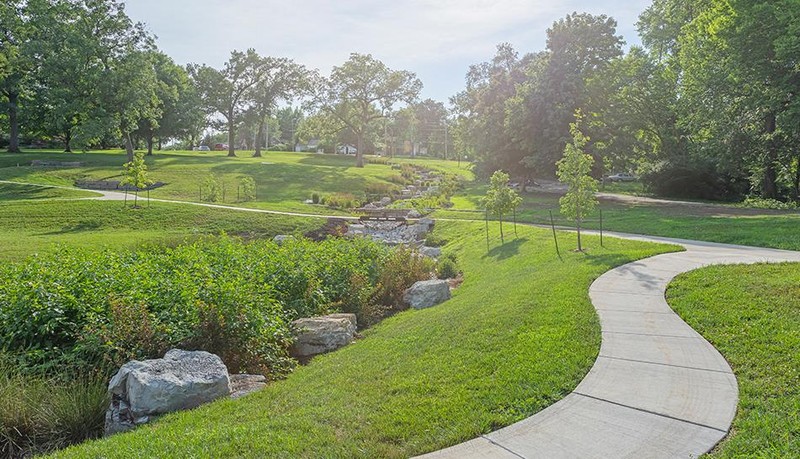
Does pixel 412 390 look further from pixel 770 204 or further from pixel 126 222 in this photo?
pixel 770 204

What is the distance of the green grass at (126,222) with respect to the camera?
18416 millimetres

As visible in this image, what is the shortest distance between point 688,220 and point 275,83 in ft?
153

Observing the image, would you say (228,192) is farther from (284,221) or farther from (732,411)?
(732,411)

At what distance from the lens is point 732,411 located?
396 centimetres

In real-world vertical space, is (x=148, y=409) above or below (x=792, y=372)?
below

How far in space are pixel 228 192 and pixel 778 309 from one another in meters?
30.8

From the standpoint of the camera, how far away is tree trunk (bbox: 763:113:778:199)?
22500mm

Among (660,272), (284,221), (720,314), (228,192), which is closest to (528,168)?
(284,221)

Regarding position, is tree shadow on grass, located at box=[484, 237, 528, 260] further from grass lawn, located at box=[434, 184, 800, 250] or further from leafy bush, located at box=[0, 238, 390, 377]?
leafy bush, located at box=[0, 238, 390, 377]

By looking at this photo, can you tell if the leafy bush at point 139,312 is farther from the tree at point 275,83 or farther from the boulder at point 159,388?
the tree at point 275,83

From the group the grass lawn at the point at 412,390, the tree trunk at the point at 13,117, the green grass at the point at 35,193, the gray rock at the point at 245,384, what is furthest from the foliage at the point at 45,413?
the tree trunk at the point at 13,117

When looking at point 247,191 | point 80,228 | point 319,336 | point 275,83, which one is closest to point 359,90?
point 275,83

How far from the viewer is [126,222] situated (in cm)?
2152

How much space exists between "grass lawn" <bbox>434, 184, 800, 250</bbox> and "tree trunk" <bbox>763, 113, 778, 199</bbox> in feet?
12.7
